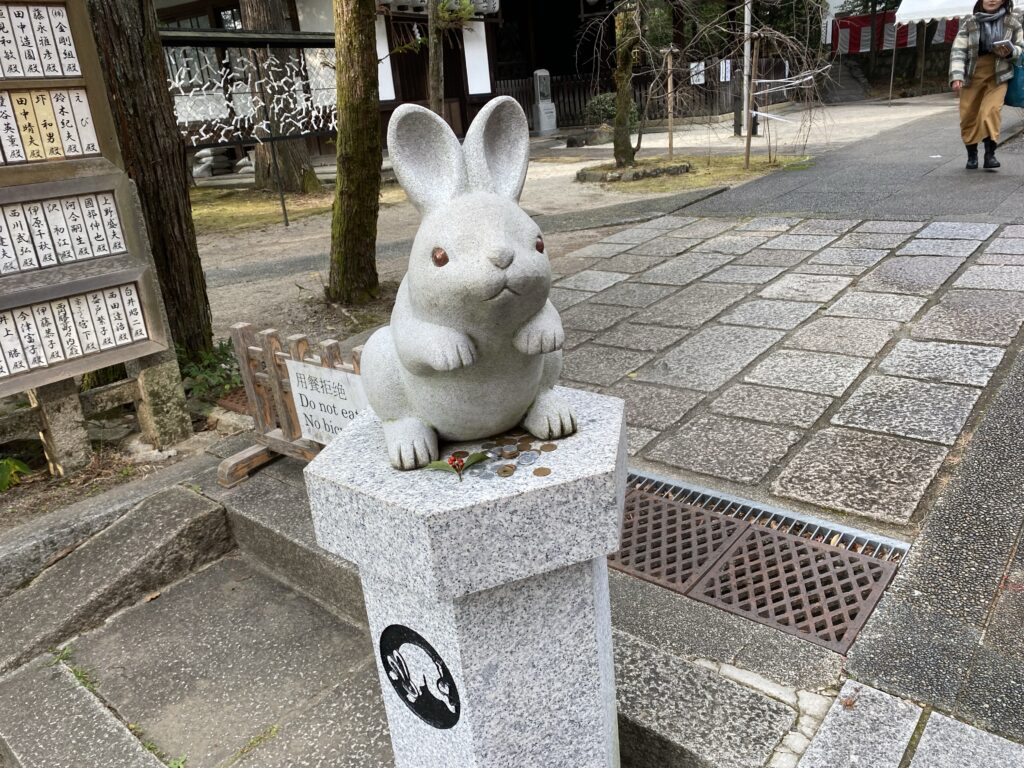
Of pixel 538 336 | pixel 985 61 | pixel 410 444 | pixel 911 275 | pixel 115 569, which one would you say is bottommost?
pixel 115 569

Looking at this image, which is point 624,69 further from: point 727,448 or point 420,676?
point 420,676

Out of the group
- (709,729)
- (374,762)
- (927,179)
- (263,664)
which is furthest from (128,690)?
(927,179)

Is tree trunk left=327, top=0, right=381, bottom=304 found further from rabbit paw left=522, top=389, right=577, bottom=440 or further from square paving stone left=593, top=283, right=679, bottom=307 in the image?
rabbit paw left=522, top=389, right=577, bottom=440

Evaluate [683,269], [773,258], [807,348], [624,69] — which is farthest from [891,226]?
[624,69]

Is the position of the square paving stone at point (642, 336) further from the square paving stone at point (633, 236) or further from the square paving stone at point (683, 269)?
the square paving stone at point (633, 236)

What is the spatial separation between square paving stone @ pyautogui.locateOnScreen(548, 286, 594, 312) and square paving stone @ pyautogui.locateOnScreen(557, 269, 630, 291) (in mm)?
83

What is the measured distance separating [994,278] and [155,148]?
522 centimetres

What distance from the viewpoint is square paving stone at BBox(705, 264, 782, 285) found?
5477mm

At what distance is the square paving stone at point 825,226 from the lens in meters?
6.57

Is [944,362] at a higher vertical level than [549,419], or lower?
lower

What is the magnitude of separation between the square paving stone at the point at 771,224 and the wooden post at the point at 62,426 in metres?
5.83

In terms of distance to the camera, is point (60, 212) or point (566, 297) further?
point (566, 297)

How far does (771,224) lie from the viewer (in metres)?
7.05

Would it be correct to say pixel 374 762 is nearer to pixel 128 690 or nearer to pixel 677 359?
pixel 128 690
